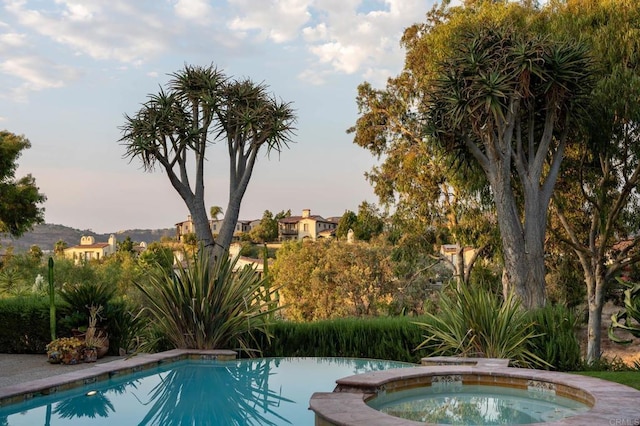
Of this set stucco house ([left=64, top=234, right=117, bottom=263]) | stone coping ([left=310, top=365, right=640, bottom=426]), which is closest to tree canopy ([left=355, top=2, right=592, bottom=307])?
stone coping ([left=310, top=365, right=640, bottom=426])

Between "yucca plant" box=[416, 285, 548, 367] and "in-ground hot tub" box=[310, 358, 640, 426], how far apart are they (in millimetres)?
659

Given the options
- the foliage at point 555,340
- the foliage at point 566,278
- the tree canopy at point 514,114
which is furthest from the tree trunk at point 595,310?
the foliage at point 555,340

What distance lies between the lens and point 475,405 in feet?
24.0

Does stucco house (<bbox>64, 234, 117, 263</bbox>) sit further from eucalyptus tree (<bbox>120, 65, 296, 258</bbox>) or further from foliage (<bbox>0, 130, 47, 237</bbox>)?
eucalyptus tree (<bbox>120, 65, 296, 258</bbox>)

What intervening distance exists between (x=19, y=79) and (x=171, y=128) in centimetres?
595

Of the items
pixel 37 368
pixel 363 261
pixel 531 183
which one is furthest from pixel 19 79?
pixel 363 261

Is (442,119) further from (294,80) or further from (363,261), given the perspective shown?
(363,261)

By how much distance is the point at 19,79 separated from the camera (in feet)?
56.8

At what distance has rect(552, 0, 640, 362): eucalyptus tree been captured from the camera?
53.1 ft

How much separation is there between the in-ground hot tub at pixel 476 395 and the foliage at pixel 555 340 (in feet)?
3.94

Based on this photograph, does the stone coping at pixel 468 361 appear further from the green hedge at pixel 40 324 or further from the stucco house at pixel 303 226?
the stucco house at pixel 303 226

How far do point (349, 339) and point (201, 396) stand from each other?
3703mm

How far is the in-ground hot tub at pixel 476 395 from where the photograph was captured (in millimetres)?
5699

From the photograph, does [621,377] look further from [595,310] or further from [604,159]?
[595,310]
